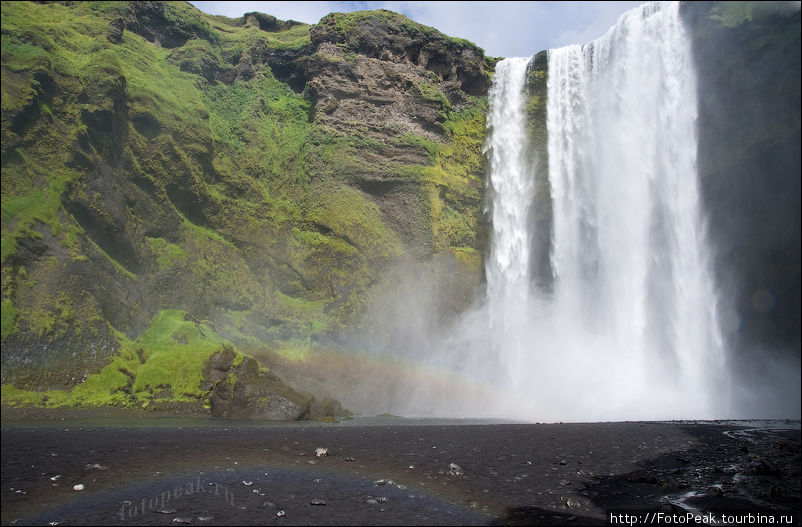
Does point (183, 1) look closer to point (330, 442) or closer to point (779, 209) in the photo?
point (330, 442)

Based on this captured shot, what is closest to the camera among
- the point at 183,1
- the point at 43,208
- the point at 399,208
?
the point at 43,208

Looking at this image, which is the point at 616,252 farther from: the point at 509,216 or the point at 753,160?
the point at 753,160

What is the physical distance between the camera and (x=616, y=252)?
31328mm

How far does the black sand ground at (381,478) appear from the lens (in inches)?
243

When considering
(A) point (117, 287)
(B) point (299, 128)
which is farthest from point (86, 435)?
(B) point (299, 128)

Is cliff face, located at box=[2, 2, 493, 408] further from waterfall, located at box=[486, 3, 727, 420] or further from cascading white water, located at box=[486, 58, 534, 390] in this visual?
waterfall, located at box=[486, 3, 727, 420]

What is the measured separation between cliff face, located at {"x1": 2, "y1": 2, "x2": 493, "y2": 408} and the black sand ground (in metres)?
11.5

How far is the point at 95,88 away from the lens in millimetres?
27703

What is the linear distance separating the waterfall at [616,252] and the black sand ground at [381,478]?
1410cm

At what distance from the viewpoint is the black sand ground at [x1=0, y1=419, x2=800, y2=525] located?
616cm

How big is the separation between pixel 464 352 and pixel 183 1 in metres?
39.4

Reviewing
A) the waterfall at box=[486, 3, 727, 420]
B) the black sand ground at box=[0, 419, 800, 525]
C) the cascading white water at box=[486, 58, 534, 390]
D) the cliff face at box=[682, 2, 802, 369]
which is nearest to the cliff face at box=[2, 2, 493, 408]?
the cascading white water at box=[486, 58, 534, 390]

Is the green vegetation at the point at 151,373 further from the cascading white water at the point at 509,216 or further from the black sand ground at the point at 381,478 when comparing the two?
the cascading white water at the point at 509,216

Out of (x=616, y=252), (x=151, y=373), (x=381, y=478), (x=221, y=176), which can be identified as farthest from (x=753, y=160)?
(x=151, y=373)
